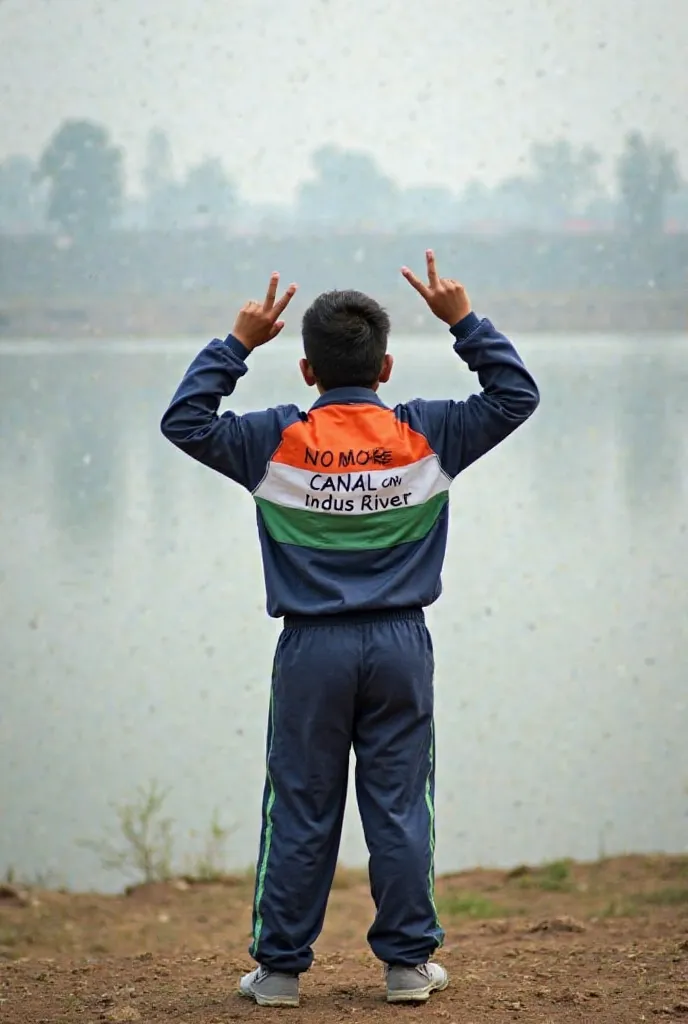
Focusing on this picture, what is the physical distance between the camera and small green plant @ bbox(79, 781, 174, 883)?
3.47 metres

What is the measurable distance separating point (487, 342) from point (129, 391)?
5.60 feet

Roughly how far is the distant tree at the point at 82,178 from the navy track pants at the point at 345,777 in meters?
1.88

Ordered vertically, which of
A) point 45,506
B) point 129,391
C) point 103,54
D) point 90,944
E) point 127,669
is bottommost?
point 90,944

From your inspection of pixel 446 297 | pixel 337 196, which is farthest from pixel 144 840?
pixel 446 297

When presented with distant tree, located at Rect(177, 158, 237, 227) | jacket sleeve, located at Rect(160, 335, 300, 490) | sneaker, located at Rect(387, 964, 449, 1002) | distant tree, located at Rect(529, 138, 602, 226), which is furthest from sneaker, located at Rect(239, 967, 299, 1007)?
distant tree, located at Rect(529, 138, 602, 226)

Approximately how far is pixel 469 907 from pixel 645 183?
191 centimetres

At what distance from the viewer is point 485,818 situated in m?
3.58

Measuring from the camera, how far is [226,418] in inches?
78.4

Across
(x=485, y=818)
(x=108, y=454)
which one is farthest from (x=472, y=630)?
(x=108, y=454)

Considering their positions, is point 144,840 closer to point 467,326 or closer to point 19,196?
point 19,196

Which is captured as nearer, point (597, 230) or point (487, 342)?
point (487, 342)

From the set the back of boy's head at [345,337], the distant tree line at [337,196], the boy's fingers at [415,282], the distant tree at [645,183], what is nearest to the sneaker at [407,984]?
the back of boy's head at [345,337]

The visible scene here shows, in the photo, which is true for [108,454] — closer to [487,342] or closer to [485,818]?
[485,818]

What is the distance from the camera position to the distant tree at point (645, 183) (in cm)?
347
